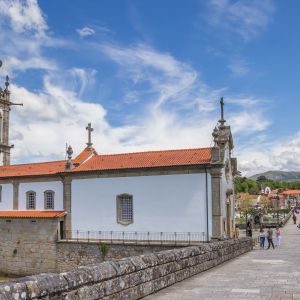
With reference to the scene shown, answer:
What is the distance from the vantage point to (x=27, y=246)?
29562mm

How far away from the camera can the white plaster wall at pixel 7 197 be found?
107 feet

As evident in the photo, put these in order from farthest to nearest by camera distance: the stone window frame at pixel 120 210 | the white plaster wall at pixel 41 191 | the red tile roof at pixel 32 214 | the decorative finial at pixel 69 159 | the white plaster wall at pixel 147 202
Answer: the white plaster wall at pixel 41 191
the decorative finial at pixel 69 159
the red tile roof at pixel 32 214
the stone window frame at pixel 120 210
the white plaster wall at pixel 147 202

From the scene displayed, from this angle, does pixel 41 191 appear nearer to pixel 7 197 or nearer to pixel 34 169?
pixel 34 169

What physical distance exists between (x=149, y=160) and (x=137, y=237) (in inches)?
198

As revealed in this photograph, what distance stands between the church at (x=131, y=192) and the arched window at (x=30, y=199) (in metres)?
0.07

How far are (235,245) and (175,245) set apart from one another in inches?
259

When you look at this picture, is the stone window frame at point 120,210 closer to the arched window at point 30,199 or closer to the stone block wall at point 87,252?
the stone block wall at point 87,252

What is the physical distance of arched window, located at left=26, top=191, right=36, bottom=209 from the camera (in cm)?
3147

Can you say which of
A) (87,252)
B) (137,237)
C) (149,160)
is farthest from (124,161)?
(87,252)

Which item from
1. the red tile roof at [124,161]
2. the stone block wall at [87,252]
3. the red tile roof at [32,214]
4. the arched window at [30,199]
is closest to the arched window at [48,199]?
the red tile roof at [32,214]

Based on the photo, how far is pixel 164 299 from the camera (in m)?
7.88

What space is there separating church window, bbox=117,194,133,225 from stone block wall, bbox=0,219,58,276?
465cm

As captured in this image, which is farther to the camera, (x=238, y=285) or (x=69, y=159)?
(x=69, y=159)

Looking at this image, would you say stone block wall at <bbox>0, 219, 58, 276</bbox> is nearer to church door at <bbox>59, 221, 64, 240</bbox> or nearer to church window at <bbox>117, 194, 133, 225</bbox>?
church door at <bbox>59, 221, 64, 240</bbox>
